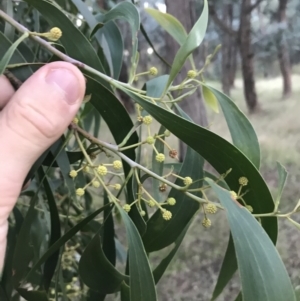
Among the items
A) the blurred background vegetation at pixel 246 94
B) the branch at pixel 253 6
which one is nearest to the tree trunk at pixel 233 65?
the blurred background vegetation at pixel 246 94

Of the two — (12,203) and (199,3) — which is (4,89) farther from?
(199,3)

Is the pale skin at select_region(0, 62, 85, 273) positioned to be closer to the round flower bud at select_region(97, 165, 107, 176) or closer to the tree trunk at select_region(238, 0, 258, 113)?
the round flower bud at select_region(97, 165, 107, 176)

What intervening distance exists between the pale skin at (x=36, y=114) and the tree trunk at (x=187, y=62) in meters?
0.97

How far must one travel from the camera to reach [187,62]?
1275mm

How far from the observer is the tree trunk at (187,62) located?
1251 millimetres

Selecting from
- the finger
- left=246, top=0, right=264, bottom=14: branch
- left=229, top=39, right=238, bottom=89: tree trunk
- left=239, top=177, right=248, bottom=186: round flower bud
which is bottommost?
left=229, top=39, right=238, bottom=89: tree trunk

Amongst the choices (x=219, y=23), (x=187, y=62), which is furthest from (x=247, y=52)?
(x=187, y=62)

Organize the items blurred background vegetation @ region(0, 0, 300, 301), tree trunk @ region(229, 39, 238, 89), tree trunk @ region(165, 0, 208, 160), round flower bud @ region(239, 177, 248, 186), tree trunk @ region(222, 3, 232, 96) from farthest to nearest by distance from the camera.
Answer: tree trunk @ region(229, 39, 238, 89) → tree trunk @ region(222, 3, 232, 96) → tree trunk @ region(165, 0, 208, 160) → blurred background vegetation @ region(0, 0, 300, 301) → round flower bud @ region(239, 177, 248, 186)

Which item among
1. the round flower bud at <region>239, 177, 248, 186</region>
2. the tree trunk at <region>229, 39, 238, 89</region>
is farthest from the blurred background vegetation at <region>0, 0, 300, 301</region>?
the round flower bud at <region>239, 177, 248, 186</region>

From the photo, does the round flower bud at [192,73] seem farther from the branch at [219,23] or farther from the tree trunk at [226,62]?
the tree trunk at [226,62]

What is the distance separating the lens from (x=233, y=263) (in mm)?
398

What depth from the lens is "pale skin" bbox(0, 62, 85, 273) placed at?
308mm

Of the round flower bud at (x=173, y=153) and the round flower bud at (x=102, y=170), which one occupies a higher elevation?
the round flower bud at (x=173, y=153)

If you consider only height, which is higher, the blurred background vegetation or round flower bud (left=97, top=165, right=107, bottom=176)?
round flower bud (left=97, top=165, right=107, bottom=176)
